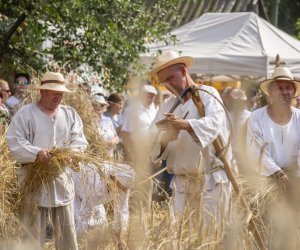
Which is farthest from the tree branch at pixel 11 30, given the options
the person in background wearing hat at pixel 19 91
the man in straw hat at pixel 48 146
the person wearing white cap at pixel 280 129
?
the person wearing white cap at pixel 280 129

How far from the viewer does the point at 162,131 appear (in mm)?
6273

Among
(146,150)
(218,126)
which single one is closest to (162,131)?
(218,126)

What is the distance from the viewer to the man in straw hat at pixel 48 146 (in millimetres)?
7457

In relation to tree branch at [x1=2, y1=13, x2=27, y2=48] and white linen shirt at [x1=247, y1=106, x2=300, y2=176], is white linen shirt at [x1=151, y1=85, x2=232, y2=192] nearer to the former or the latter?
white linen shirt at [x1=247, y1=106, x2=300, y2=176]

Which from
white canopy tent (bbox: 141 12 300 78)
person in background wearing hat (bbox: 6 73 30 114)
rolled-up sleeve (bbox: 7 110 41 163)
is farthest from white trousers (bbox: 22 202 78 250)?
white canopy tent (bbox: 141 12 300 78)

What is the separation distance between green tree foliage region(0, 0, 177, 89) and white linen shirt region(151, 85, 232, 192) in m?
4.41

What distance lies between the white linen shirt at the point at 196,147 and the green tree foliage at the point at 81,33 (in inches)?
174

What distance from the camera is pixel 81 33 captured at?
11820 millimetres

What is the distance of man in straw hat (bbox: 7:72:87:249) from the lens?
7457 millimetres

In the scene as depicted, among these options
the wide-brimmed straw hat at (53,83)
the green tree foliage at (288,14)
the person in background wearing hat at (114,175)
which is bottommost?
the person in background wearing hat at (114,175)

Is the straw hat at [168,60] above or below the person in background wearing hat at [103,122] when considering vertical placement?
above

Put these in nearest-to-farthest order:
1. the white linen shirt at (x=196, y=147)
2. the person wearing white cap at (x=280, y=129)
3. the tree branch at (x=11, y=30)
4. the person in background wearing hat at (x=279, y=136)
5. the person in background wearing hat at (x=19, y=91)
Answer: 1. the white linen shirt at (x=196, y=147)
2. the person in background wearing hat at (x=279, y=136)
3. the person wearing white cap at (x=280, y=129)
4. the person in background wearing hat at (x=19, y=91)
5. the tree branch at (x=11, y=30)

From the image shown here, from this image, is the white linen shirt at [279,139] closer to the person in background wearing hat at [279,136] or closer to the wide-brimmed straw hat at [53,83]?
the person in background wearing hat at [279,136]

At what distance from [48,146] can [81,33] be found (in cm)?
434
